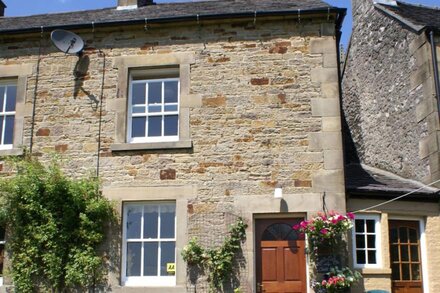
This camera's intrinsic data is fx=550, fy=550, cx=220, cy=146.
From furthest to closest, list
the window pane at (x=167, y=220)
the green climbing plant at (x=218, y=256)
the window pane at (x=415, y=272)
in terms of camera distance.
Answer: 1. the window pane at (x=415, y=272)
2. the window pane at (x=167, y=220)
3. the green climbing plant at (x=218, y=256)

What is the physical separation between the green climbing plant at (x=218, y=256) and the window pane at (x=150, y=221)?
781mm

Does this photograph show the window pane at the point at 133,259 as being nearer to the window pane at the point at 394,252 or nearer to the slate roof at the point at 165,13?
the slate roof at the point at 165,13

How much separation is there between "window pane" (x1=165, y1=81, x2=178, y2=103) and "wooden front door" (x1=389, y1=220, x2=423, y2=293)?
484 centimetres

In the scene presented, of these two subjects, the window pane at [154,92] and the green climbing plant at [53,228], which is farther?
the window pane at [154,92]

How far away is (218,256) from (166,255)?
103cm

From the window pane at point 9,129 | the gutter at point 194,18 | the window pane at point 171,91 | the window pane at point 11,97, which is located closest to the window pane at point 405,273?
the gutter at point 194,18

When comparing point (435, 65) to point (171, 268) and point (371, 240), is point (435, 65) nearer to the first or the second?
point (371, 240)

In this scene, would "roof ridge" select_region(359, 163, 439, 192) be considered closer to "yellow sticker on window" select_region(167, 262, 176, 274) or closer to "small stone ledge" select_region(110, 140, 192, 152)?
"small stone ledge" select_region(110, 140, 192, 152)

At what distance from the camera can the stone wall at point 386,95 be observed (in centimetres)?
1170

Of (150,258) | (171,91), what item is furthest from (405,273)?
(171,91)

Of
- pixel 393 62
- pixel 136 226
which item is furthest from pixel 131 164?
pixel 393 62

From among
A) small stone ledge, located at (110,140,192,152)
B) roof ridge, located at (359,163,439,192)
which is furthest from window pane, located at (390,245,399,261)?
small stone ledge, located at (110,140,192,152)

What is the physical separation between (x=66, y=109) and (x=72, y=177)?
4.64ft

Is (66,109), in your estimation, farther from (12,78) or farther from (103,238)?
(103,238)
